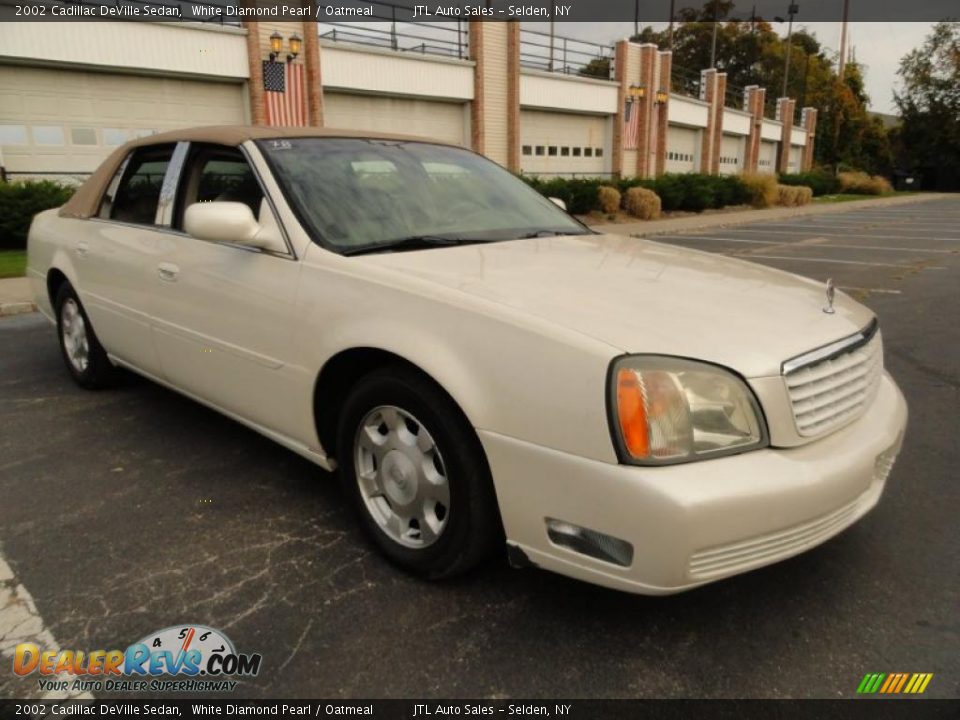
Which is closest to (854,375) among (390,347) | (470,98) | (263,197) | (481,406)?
(481,406)

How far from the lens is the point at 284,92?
738 inches

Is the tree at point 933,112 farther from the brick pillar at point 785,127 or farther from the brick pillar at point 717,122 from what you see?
the brick pillar at point 717,122

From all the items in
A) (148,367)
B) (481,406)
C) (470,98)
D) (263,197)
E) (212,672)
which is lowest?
(212,672)

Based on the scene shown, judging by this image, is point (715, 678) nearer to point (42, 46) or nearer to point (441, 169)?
point (441, 169)

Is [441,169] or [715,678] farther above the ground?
[441,169]

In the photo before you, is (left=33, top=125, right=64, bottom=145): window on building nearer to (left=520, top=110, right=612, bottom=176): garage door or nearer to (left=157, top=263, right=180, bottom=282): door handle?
(left=520, top=110, right=612, bottom=176): garage door

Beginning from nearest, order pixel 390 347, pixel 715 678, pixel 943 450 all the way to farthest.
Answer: pixel 715 678, pixel 390 347, pixel 943 450

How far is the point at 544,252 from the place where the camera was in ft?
9.67

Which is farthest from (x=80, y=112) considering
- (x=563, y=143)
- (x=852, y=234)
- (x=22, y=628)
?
(x=852, y=234)

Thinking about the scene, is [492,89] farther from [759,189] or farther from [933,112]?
[933,112]

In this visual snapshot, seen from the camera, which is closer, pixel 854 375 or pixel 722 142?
pixel 854 375

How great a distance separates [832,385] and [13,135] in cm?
1760

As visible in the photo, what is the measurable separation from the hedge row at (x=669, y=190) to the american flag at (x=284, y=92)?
642 centimetres

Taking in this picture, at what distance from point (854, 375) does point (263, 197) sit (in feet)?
7.54
